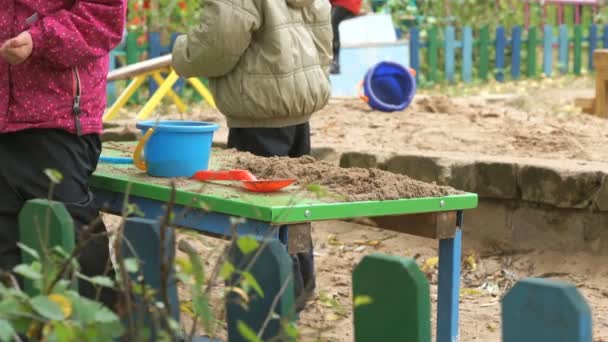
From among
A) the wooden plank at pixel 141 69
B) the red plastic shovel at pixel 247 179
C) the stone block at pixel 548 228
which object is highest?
the red plastic shovel at pixel 247 179

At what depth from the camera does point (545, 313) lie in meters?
1.58

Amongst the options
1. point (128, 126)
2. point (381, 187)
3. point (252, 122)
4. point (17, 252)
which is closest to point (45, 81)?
point (17, 252)

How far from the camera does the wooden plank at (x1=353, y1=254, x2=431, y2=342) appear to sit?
172 cm

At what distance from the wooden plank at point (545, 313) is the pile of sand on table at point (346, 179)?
4.27 ft

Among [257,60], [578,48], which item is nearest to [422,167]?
[257,60]

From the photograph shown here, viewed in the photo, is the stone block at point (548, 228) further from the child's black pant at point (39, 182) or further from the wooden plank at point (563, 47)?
the wooden plank at point (563, 47)

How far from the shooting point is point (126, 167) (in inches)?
138

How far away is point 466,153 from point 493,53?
8.31m

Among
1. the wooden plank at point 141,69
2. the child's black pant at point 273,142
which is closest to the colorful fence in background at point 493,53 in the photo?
the wooden plank at point 141,69

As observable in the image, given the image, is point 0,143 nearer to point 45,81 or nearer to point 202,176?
point 45,81

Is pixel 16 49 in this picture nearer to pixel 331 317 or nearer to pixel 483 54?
pixel 331 317

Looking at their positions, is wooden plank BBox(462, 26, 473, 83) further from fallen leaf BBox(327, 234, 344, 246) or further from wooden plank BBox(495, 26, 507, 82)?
fallen leaf BBox(327, 234, 344, 246)

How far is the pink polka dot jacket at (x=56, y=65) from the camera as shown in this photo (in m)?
2.94

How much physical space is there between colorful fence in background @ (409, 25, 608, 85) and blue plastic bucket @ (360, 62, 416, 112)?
14.1 feet
